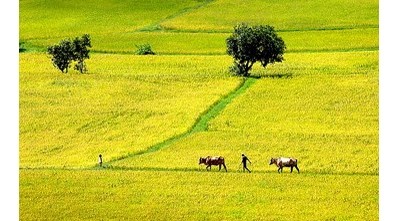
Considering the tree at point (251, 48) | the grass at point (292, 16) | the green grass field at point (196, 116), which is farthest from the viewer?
the grass at point (292, 16)

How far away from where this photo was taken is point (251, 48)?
42.7 m

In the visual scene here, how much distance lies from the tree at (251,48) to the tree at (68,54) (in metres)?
5.86

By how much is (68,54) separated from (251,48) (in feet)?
23.9

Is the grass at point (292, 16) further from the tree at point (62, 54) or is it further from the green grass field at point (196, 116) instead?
the tree at point (62, 54)

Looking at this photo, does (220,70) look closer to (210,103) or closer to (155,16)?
(210,103)

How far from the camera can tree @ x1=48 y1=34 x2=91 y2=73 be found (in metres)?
43.5

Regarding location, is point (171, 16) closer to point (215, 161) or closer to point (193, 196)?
point (215, 161)

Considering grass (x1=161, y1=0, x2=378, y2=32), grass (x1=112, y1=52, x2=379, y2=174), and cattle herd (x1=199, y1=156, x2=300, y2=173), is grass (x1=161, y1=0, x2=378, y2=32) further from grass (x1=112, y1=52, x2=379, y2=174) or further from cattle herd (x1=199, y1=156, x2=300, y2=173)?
cattle herd (x1=199, y1=156, x2=300, y2=173)

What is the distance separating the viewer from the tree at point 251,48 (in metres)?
42.7

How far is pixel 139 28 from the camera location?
166 ft

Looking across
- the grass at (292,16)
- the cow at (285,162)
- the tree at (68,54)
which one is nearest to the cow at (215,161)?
the cow at (285,162)

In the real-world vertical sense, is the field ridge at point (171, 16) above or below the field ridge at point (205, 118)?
above

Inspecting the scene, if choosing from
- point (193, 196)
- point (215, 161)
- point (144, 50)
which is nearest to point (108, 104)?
point (215, 161)
